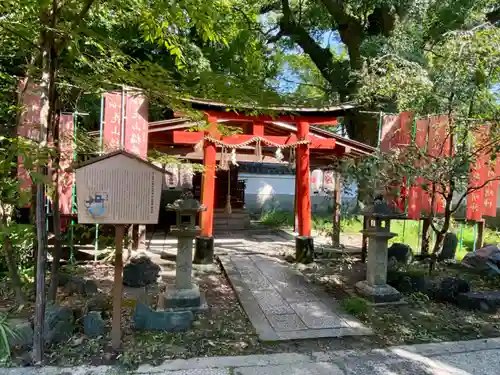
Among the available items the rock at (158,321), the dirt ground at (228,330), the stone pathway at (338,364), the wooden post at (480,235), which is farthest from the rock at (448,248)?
the rock at (158,321)

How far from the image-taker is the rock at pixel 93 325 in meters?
3.83

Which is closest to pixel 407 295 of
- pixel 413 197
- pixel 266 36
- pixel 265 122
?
pixel 413 197

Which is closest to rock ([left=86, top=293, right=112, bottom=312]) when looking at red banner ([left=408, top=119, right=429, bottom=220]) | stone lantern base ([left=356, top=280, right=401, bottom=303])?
stone lantern base ([left=356, top=280, right=401, bottom=303])

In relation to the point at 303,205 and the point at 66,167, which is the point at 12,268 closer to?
the point at 66,167

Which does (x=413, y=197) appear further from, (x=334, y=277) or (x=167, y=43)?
(x=167, y=43)

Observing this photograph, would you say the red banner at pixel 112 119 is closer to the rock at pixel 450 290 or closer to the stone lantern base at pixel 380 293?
the stone lantern base at pixel 380 293

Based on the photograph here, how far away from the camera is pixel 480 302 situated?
5113 millimetres

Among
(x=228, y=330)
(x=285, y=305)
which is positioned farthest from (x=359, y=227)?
(x=228, y=330)

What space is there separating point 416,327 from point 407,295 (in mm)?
1180

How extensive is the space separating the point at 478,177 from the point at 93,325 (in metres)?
6.91

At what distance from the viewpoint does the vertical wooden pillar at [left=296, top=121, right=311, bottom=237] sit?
773 centimetres

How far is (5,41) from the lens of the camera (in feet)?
12.8

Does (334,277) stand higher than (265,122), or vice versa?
(265,122)

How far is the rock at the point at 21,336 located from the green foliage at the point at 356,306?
3.88m
